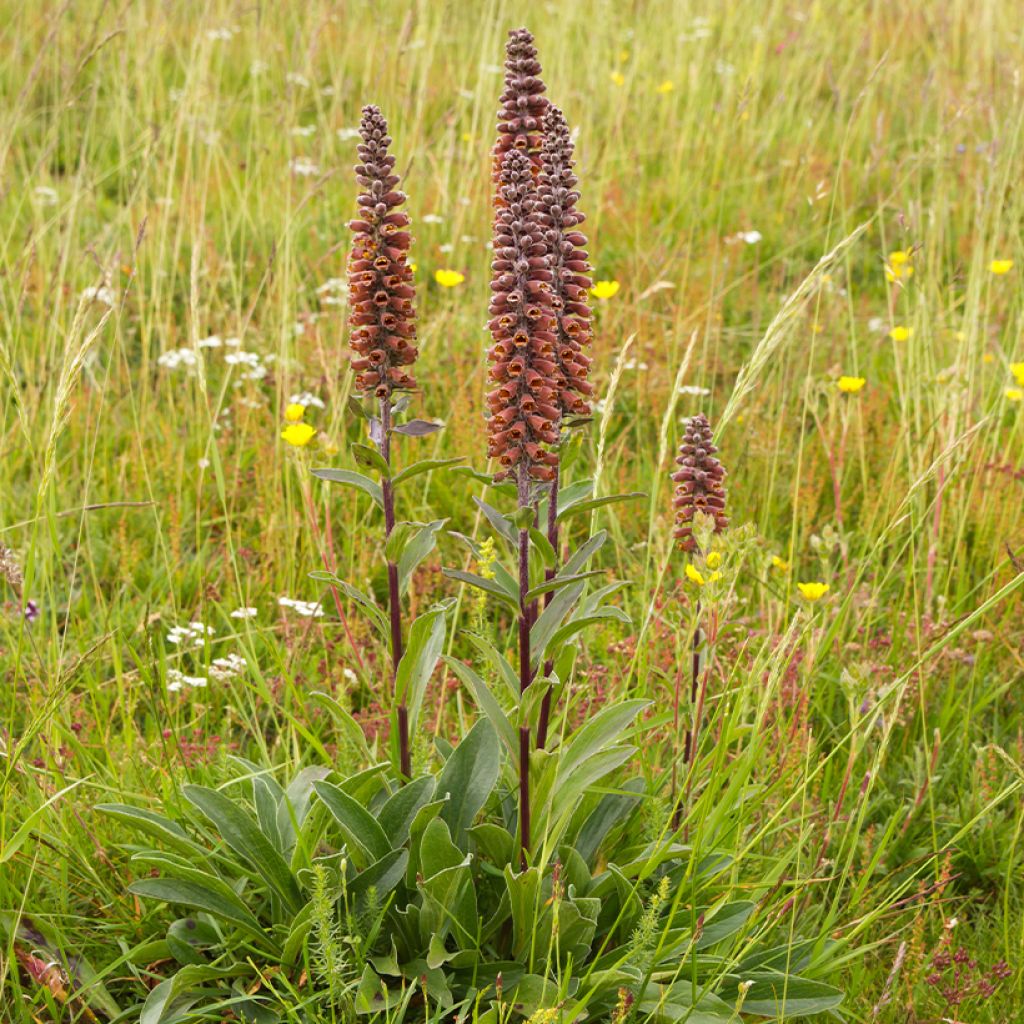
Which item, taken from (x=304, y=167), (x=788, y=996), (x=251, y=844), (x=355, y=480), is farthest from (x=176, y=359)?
(x=788, y=996)

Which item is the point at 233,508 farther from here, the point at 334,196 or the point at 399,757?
the point at 334,196

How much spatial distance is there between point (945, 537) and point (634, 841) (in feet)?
5.29

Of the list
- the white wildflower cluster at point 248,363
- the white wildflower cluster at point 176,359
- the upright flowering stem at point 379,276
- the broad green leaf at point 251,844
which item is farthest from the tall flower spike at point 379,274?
the white wildflower cluster at point 176,359

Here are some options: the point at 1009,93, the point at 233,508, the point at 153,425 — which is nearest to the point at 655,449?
the point at 233,508

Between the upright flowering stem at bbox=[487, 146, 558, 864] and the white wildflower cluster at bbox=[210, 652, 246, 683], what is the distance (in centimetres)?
99

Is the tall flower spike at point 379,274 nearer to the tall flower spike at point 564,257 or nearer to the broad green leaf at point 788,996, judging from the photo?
the tall flower spike at point 564,257

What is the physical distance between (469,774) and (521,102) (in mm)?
1237

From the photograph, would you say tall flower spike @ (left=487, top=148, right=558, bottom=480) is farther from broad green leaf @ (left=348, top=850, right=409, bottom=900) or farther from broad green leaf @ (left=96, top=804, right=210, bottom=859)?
broad green leaf @ (left=96, top=804, right=210, bottom=859)

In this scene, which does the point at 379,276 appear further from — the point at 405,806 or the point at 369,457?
the point at 405,806

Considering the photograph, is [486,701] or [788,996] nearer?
[486,701]

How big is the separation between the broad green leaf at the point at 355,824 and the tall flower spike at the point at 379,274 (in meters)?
0.71

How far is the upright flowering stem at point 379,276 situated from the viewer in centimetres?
194

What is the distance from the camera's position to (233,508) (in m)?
3.52

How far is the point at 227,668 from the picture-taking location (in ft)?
→ 9.55
